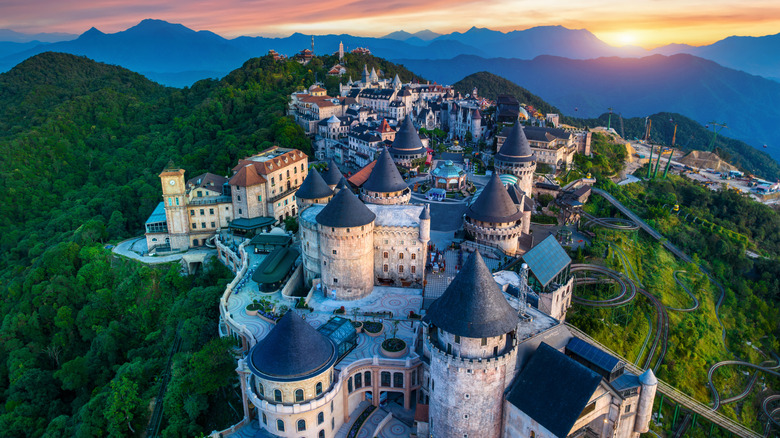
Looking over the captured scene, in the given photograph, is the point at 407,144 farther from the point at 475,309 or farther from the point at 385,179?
the point at 475,309

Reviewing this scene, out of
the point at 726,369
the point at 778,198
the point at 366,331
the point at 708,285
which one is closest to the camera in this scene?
the point at 366,331

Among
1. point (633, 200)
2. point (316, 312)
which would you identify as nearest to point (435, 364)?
point (316, 312)

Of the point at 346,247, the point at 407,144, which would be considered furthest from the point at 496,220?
the point at 407,144

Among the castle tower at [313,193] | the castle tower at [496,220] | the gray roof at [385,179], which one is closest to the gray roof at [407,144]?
the gray roof at [385,179]

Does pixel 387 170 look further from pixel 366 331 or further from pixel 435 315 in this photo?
pixel 435 315

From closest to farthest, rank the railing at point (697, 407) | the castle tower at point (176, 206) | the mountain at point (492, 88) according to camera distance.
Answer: the railing at point (697, 407), the castle tower at point (176, 206), the mountain at point (492, 88)

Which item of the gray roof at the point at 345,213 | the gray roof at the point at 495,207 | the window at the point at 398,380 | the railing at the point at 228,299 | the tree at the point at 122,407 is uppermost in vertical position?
the gray roof at the point at 345,213

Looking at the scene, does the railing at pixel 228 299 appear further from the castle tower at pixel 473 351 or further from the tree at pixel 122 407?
the castle tower at pixel 473 351
